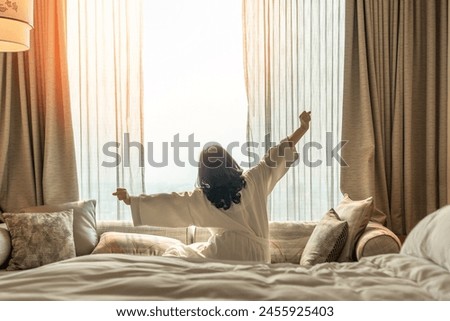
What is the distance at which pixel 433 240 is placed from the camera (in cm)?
181

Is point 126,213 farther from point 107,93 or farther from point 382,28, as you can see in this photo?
point 382,28

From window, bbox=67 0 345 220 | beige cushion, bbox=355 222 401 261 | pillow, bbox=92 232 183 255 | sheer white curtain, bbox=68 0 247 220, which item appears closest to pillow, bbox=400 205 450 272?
beige cushion, bbox=355 222 401 261

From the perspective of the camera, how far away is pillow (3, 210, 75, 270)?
3318 mm

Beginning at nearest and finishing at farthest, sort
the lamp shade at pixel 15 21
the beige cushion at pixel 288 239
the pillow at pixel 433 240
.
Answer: the pillow at pixel 433 240 < the lamp shade at pixel 15 21 < the beige cushion at pixel 288 239

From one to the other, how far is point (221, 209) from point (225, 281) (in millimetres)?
1262

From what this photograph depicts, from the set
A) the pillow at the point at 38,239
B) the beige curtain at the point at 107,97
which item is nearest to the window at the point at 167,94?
the beige curtain at the point at 107,97

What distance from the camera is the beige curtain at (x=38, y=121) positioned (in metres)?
3.96

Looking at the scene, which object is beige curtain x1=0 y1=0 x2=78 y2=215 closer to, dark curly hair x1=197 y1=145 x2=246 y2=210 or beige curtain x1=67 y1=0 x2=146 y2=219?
beige curtain x1=67 y1=0 x2=146 y2=219

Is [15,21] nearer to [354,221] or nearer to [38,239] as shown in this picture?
[38,239]

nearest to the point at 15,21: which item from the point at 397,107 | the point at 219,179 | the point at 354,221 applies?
the point at 219,179

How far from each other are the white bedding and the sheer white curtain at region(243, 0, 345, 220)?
1950mm

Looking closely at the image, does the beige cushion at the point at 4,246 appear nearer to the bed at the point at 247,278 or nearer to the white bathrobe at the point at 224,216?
the white bathrobe at the point at 224,216

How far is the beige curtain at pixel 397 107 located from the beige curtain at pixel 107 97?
162 cm
